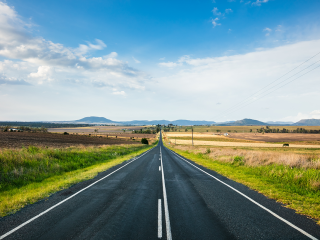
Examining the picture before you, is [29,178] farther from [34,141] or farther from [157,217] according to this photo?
[34,141]

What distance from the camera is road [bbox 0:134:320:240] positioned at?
479 centimetres

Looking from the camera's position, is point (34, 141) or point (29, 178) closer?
point (29, 178)

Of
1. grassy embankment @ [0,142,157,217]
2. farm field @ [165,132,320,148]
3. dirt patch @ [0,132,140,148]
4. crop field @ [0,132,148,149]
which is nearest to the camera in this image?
grassy embankment @ [0,142,157,217]

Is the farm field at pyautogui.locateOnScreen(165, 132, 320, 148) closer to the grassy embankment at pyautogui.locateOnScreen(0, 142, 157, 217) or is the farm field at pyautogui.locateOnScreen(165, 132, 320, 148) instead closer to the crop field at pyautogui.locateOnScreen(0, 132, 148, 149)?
the crop field at pyautogui.locateOnScreen(0, 132, 148, 149)

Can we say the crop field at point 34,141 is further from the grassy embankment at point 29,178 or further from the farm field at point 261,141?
the farm field at point 261,141

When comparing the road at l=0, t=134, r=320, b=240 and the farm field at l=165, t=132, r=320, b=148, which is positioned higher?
the road at l=0, t=134, r=320, b=240

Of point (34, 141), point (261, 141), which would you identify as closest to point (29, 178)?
point (34, 141)

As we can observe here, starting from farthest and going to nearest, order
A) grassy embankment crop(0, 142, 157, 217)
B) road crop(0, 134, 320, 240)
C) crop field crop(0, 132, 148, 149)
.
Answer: crop field crop(0, 132, 148, 149), grassy embankment crop(0, 142, 157, 217), road crop(0, 134, 320, 240)

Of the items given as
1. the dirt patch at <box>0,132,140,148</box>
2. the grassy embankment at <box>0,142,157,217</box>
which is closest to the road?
the grassy embankment at <box>0,142,157,217</box>

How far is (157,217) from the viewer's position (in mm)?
5824

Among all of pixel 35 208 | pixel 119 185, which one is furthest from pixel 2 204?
pixel 119 185

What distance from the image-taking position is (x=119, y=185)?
396 inches

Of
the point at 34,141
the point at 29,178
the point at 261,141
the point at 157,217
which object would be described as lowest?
the point at 261,141

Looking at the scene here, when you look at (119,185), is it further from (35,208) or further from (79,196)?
(35,208)
